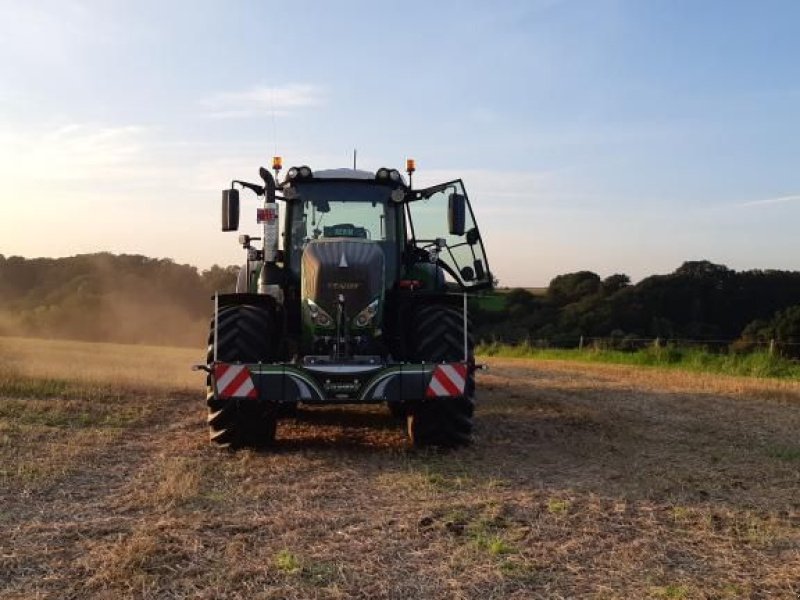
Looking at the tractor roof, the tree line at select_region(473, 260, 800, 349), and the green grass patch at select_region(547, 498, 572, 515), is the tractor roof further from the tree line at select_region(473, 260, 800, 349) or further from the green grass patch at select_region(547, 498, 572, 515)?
the tree line at select_region(473, 260, 800, 349)

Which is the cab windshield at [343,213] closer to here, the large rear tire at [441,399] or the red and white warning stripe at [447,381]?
the large rear tire at [441,399]

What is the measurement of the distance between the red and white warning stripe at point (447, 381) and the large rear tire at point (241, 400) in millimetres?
1593

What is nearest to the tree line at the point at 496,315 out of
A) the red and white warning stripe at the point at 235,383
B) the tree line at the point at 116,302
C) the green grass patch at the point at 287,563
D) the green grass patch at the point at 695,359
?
the tree line at the point at 116,302

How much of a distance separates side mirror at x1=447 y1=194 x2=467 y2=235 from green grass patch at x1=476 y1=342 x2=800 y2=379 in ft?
40.6

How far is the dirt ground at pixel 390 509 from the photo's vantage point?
411 centimetres

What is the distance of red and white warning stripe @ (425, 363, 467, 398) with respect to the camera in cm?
753

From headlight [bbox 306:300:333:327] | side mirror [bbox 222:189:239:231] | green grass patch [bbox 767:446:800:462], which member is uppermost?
side mirror [bbox 222:189:239:231]

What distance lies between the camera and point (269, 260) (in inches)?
335

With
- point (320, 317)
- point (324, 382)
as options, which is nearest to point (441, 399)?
point (324, 382)

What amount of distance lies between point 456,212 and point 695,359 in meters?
15.2

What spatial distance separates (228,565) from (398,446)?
3.98 meters

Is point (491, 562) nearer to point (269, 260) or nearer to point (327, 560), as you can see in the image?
point (327, 560)

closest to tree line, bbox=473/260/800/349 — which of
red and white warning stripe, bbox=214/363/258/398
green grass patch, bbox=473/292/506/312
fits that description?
green grass patch, bbox=473/292/506/312

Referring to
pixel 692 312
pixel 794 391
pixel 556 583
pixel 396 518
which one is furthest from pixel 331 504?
pixel 692 312
